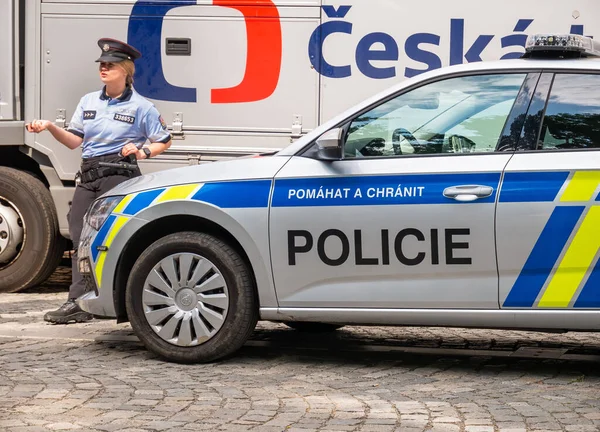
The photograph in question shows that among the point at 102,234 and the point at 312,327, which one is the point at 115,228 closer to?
the point at 102,234

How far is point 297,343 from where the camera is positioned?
289 inches

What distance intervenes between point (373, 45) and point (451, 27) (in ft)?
2.01

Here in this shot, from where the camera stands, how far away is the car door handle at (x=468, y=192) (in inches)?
233

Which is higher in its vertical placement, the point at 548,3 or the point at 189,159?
the point at 548,3

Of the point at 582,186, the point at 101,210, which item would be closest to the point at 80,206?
the point at 101,210

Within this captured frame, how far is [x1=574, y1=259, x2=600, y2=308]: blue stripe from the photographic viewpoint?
19.2 feet

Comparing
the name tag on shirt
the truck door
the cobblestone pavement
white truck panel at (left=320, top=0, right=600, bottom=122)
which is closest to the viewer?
the cobblestone pavement

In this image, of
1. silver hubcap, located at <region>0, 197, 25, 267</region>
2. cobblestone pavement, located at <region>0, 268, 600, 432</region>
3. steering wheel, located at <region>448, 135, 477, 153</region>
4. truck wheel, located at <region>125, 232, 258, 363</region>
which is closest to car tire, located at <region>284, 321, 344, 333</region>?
cobblestone pavement, located at <region>0, 268, 600, 432</region>

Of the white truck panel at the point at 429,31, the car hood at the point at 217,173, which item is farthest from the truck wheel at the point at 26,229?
the car hood at the point at 217,173

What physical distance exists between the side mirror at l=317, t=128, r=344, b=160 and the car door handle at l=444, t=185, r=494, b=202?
A: 0.61 m

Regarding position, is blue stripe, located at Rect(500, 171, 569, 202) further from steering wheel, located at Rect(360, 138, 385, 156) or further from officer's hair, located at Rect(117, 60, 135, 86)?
officer's hair, located at Rect(117, 60, 135, 86)

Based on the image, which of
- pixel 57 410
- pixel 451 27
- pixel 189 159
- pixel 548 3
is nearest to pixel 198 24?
pixel 189 159

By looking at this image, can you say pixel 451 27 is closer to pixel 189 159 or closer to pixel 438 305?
pixel 189 159

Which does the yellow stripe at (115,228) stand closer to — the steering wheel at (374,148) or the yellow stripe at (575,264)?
the steering wheel at (374,148)
